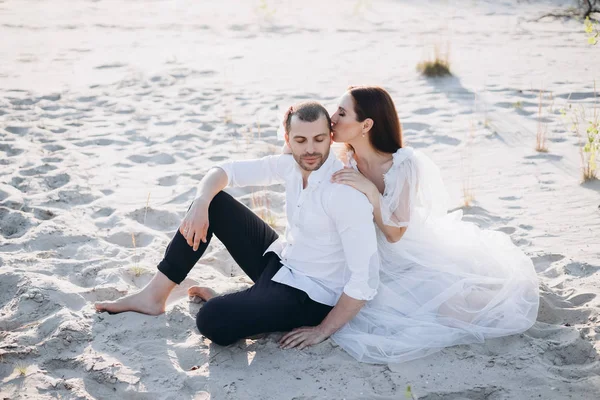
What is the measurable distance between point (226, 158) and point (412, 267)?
2.60 meters

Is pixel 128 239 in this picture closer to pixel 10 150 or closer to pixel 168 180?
pixel 168 180

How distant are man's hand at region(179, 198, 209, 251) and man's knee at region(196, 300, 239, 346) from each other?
1.17 ft

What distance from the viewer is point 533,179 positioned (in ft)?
16.8

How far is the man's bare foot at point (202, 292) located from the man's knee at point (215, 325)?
0.43 m

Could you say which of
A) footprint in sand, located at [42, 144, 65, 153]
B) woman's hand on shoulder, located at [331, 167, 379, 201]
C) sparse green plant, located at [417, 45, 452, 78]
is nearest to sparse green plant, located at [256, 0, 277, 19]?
sparse green plant, located at [417, 45, 452, 78]

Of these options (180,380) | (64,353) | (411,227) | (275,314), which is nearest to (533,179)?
(411,227)

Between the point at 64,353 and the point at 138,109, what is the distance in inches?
159

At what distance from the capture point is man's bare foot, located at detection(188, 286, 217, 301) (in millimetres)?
3621

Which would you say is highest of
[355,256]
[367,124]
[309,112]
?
[309,112]

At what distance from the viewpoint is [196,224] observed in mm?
3338

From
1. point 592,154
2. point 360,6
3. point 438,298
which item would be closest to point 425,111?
point 592,154

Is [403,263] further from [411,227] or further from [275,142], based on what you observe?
[275,142]

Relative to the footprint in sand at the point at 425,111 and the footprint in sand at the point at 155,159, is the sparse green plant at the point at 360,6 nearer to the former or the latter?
the footprint in sand at the point at 425,111

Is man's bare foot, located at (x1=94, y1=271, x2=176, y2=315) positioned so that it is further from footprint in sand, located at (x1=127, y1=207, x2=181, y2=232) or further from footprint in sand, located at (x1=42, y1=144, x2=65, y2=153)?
footprint in sand, located at (x1=42, y1=144, x2=65, y2=153)
